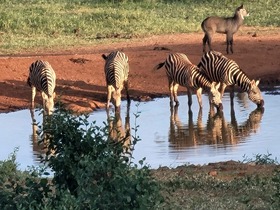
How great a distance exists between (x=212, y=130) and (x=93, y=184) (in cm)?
912

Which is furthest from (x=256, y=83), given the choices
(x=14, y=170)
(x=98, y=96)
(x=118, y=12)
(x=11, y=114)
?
(x=118, y=12)

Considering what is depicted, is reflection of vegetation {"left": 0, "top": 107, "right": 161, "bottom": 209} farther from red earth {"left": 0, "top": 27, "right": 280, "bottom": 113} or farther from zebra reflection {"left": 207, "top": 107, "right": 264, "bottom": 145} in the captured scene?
red earth {"left": 0, "top": 27, "right": 280, "bottom": 113}

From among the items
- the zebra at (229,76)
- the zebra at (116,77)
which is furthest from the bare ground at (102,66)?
the zebra at (229,76)

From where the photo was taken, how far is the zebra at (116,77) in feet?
61.4

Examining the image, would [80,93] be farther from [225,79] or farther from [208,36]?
[208,36]

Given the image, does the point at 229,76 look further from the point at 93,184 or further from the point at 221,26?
the point at 93,184

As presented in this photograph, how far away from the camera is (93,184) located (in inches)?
300

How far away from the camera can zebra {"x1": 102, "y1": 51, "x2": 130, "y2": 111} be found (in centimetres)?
1870

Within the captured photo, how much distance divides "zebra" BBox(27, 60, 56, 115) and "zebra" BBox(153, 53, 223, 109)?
258 cm

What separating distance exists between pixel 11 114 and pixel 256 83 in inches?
196

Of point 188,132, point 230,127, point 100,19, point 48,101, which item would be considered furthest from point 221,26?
point 188,132

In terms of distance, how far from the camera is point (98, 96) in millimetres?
20641

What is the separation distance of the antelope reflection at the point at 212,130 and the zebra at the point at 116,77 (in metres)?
1.14

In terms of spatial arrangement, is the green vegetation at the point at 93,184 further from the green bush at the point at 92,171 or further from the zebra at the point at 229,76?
the zebra at the point at 229,76
